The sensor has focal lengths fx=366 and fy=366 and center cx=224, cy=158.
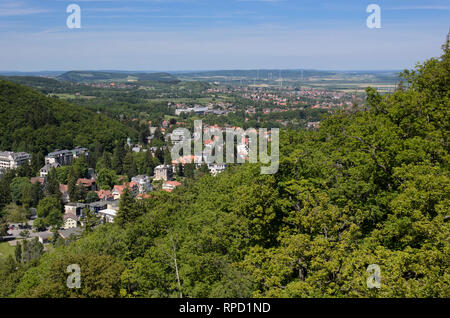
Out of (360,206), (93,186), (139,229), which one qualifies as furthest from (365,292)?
(93,186)

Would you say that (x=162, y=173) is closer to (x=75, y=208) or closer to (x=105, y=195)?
(x=105, y=195)

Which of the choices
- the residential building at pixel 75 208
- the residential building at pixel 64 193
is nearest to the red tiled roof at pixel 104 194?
the residential building at pixel 64 193

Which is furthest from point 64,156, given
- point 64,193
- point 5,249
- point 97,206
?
point 5,249

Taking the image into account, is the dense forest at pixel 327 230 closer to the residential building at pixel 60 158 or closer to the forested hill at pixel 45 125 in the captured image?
the residential building at pixel 60 158

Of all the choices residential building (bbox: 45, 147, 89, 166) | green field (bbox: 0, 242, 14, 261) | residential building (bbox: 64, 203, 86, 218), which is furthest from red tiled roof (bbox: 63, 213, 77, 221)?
residential building (bbox: 45, 147, 89, 166)

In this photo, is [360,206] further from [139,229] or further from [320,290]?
[139,229]

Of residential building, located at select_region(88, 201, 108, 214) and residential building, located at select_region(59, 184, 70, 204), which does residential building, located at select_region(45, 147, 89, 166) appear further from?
residential building, located at select_region(88, 201, 108, 214)
